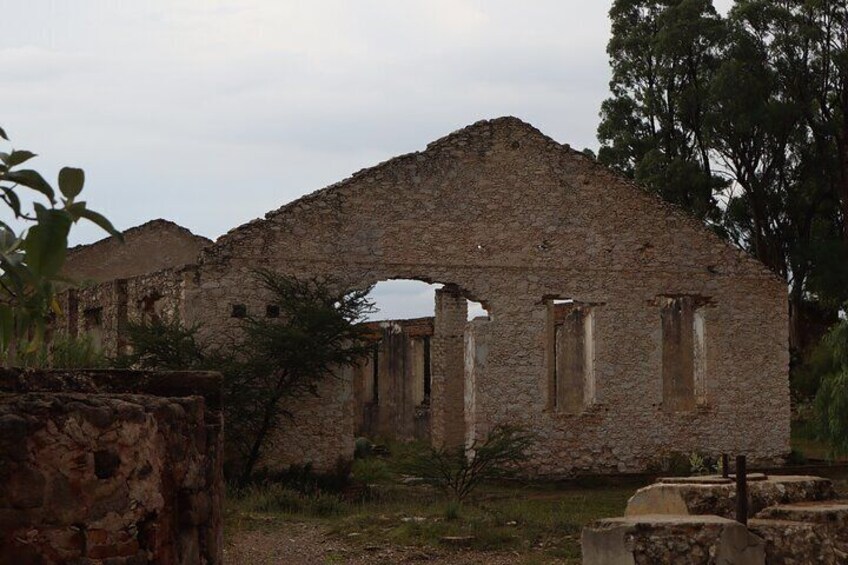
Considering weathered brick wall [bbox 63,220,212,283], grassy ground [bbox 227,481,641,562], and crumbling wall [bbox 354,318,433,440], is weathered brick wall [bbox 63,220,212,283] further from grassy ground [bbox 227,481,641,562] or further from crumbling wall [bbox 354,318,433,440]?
crumbling wall [bbox 354,318,433,440]

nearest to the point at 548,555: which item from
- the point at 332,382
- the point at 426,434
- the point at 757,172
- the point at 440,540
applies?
the point at 440,540

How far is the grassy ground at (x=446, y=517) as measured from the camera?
1252cm

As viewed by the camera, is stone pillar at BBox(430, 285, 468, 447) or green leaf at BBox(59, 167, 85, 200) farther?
stone pillar at BBox(430, 285, 468, 447)

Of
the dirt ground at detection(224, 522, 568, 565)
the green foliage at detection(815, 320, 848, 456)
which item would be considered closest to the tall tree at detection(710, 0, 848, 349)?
the green foliage at detection(815, 320, 848, 456)

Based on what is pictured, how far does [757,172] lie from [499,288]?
1723cm

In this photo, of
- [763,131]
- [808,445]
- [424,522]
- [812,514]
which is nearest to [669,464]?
[424,522]

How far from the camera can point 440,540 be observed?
12.4 m

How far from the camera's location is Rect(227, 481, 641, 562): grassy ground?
12516mm

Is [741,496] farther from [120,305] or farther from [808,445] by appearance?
[808,445]

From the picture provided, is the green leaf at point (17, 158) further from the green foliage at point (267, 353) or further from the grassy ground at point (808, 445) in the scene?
the grassy ground at point (808, 445)

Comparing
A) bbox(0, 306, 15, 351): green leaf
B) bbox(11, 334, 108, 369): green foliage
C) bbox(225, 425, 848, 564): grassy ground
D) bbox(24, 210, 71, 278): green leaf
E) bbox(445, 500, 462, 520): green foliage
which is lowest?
bbox(225, 425, 848, 564): grassy ground

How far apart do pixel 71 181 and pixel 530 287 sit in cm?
1646

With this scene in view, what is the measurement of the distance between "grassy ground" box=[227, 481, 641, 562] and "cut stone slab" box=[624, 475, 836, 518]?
62.7 inches

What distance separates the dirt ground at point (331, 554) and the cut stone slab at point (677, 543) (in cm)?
270
